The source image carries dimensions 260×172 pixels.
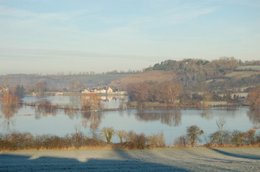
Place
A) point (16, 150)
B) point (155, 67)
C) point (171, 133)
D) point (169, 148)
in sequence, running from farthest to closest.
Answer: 1. point (155, 67)
2. point (171, 133)
3. point (169, 148)
4. point (16, 150)

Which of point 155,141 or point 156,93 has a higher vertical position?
point 156,93

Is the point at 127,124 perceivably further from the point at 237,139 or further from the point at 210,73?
the point at 210,73

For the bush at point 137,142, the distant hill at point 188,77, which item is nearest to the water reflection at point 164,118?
the bush at point 137,142

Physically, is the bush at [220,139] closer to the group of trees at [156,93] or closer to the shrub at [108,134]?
the shrub at [108,134]

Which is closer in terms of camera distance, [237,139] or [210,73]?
[237,139]

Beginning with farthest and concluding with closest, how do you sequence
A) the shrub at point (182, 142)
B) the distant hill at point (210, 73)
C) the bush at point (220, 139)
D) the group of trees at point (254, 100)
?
the distant hill at point (210, 73) → the group of trees at point (254, 100) → the bush at point (220, 139) → the shrub at point (182, 142)

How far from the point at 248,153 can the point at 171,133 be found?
20.9 ft

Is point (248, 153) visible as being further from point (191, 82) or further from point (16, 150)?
point (191, 82)

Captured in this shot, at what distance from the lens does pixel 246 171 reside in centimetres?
598

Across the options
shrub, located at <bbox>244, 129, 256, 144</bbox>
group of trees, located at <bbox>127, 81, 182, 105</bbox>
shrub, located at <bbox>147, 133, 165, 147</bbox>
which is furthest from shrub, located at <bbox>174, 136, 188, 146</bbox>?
group of trees, located at <bbox>127, 81, 182, 105</bbox>

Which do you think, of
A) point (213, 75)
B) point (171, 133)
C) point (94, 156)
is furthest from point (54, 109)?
point (213, 75)

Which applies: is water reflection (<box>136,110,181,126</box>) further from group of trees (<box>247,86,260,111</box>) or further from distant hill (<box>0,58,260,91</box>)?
distant hill (<box>0,58,260,91</box>)

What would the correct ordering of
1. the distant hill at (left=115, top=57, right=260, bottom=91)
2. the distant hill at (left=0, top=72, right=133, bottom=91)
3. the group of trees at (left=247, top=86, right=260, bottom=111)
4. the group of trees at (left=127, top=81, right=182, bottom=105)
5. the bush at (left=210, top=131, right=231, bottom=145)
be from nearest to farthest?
the bush at (left=210, top=131, right=231, bottom=145), the group of trees at (left=247, top=86, right=260, bottom=111), the group of trees at (left=127, top=81, right=182, bottom=105), the distant hill at (left=115, top=57, right=260, bottom=91), the distant hill at (left=0, top=72, right=133, bottom=91)

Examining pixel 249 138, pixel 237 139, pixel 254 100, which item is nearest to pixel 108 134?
pixel 237 139
